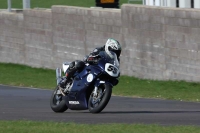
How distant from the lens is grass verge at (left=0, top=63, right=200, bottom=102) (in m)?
20.0

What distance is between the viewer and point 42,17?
101 ft

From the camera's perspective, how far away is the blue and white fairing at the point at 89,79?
1370 centimetres

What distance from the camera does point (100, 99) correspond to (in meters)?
13.7

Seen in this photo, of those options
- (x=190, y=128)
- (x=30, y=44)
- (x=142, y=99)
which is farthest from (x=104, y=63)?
(x=30, y=44)

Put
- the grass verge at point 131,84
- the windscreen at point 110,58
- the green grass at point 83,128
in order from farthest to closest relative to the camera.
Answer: the grass verge at point 131,84 → the windscreen at point 110,58 → the green grass at point 83,128

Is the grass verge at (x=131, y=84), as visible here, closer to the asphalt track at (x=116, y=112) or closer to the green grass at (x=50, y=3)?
the asphalt track at (x=116, y=112)

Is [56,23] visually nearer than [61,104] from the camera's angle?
No

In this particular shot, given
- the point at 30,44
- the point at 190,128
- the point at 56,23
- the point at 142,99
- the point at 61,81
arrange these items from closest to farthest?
the point at 190,128 < the point at 61,81 < the point at 142,99 < the point at 56,23 < the point at 30,44

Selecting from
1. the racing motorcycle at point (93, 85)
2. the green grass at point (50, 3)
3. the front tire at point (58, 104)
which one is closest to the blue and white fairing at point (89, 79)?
the racing motorcycle at point (93, 85)

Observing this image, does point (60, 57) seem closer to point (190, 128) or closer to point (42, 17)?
point (42, 17)

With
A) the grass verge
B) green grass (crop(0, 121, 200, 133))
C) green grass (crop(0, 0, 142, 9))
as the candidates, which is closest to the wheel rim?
green grass (crop(0, 121, 200, 133))

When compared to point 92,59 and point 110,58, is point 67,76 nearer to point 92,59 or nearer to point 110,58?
point 92,59

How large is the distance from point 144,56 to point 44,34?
7269 mm

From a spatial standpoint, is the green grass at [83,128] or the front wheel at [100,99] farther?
the front wheel at [100,99]
